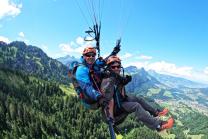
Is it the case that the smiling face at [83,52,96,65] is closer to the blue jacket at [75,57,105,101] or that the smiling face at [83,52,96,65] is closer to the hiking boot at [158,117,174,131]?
the blue jacket at [75,57,105,101]

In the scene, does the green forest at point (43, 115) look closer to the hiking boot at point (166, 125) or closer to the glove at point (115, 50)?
the glove at point (115, 50)

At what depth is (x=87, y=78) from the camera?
45.6 ft

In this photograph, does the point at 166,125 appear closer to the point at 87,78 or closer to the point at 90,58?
the point at 87,78

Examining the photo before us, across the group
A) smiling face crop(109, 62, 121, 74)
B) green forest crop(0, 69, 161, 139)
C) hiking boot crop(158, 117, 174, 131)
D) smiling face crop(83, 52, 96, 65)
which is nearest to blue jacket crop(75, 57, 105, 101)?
smiling face crop(83, 52, 96, 65)

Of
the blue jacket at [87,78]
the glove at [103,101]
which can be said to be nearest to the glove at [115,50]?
the blue jacket at [87,78]

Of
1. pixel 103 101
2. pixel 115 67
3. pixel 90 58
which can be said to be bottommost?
pixel 103 101

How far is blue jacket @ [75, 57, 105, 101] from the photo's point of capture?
43.8 feet

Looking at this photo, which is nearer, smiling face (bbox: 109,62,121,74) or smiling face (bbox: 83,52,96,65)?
smiling face (bbox: 109,62,121,74)

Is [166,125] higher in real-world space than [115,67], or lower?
lower

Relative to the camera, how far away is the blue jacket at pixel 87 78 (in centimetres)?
1334

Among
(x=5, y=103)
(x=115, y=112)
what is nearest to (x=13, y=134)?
(x=5, y=103)

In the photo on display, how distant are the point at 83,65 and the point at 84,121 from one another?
434 feet

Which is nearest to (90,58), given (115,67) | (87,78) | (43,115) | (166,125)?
(87,78)

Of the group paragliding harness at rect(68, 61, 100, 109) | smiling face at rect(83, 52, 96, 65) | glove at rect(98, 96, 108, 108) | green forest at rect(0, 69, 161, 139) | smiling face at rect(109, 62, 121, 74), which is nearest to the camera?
glove at rect(98, 96, 108, 108)
